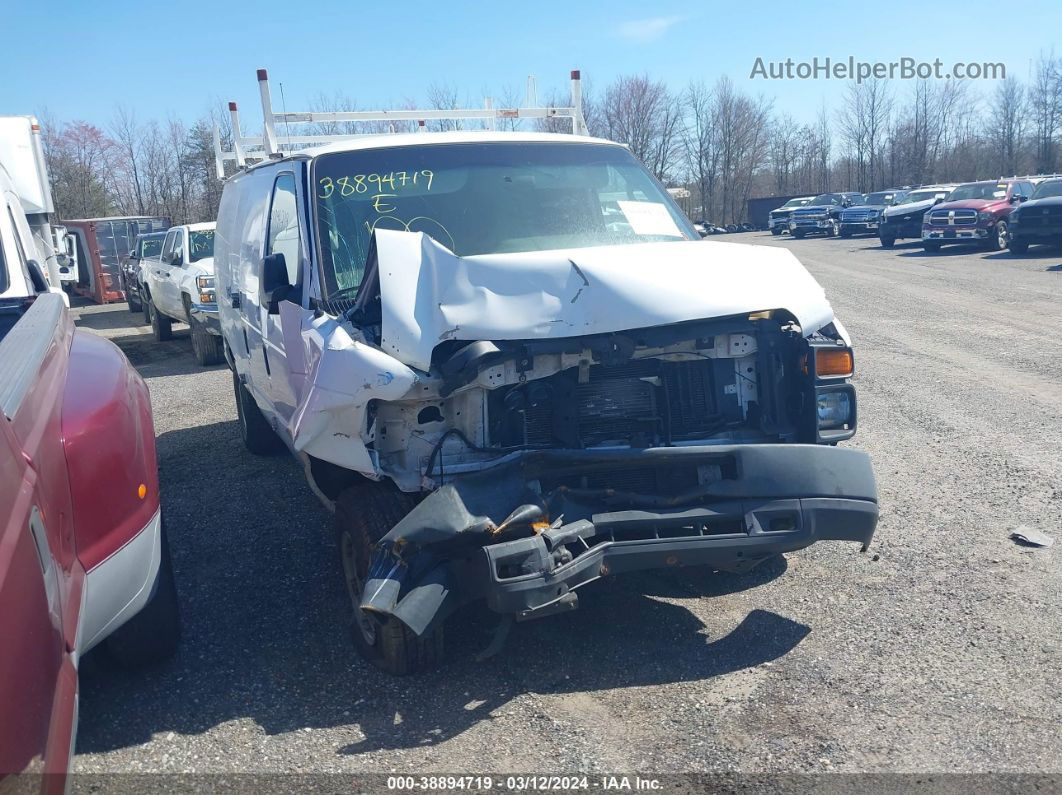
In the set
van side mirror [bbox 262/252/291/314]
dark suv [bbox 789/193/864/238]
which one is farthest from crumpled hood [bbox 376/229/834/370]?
dark suv [bbox 789/193/864/238]

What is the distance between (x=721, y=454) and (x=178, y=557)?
10.6 feet

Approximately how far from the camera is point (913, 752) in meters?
3.09

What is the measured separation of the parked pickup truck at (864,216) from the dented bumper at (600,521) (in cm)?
3288

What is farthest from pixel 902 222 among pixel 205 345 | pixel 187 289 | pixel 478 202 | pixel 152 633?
pixel 152 633

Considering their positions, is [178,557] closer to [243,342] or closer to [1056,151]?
[243,342]

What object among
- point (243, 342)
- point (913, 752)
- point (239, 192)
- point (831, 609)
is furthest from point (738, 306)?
point (239, 192)

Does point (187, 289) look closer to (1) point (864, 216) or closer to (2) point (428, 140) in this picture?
(2) point (428, 140)

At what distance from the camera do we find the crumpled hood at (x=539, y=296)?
12.0 feet

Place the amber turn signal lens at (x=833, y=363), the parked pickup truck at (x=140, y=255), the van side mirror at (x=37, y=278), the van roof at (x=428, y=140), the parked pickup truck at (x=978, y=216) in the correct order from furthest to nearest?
the parked pickup truck at (x=978, y=216) → the parked pickup truck at (x=140, y=255) → the van side mirror at (x=37, y=278) → the van roof at (x=428, y=140) → the amber turn signal lens at (x=833, y=363)

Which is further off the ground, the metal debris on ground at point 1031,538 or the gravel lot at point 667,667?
the gravel lot at point 667,667

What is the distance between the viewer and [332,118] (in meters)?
7.15

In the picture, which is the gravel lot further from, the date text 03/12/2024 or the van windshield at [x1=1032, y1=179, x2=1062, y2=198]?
the van windshield at [x1=1032, y1=179, x2=1062, y2=198]

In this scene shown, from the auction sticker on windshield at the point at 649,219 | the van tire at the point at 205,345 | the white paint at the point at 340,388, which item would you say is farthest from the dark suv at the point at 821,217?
the white paint at the point at 340,388

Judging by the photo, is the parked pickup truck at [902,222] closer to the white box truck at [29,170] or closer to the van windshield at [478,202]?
the white box truck at [29,170]
